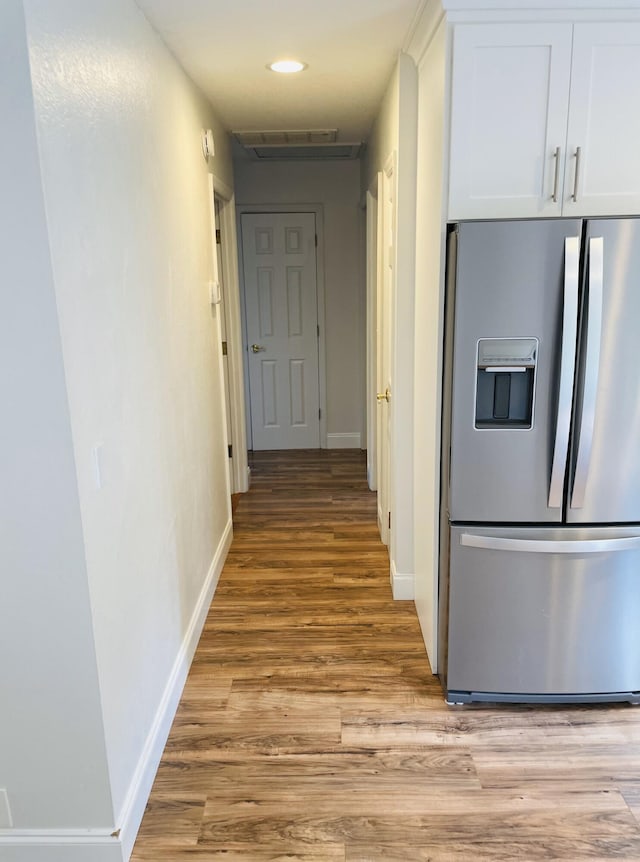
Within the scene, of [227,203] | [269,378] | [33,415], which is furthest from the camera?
[269,378]

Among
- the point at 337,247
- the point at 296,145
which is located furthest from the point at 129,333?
the point at 337,247

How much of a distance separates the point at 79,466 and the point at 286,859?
4.08 feet

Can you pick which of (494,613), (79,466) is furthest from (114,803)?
(494,613)

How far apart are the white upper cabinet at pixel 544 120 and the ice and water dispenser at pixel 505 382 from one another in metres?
0.45

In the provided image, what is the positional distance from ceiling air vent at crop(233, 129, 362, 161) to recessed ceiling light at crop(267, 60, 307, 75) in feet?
4.56

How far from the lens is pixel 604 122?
214cm

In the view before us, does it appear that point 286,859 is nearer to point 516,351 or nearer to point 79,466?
point 79,466

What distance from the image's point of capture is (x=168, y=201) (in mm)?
2566

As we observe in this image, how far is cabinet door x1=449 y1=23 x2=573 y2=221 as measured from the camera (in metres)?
2.07

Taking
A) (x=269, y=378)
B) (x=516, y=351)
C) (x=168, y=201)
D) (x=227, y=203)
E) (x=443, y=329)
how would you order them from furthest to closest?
(x=269, y=378) → (x=227, y=203) → (x=168, y=201) → (x=443, y=329) → (x=516, y=351)

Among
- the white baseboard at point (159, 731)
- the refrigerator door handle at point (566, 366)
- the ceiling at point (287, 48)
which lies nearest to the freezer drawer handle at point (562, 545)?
the refrigerator door handle at point (566, 366)

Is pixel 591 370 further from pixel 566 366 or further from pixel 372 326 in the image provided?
pixel 372 326

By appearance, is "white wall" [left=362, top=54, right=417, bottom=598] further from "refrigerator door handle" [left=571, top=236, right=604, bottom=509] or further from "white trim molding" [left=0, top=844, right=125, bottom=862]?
"white trim molding" [left=0, top=844, right=125, bottom=862]

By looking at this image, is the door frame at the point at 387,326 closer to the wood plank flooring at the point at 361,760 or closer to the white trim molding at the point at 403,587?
the white trim molding at the point at 403,587
